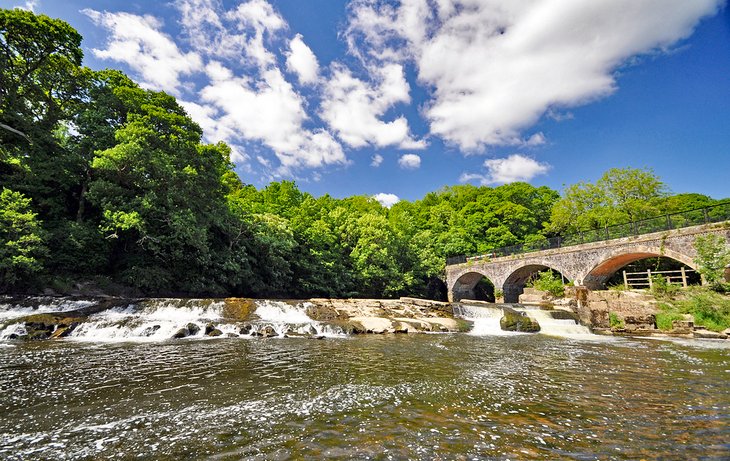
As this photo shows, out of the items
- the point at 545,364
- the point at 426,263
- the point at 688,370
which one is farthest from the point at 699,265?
the point at 426,263

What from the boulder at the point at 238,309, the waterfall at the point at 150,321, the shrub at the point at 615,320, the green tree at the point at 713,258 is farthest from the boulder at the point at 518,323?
the waterfall at the point at 150,321

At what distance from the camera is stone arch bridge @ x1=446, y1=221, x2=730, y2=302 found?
20000mm

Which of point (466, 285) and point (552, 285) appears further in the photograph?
point (466, 285)

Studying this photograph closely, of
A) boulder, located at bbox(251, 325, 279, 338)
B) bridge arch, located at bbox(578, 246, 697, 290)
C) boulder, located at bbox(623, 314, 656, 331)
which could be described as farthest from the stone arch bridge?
boulder, located at bbox(251, 325, 279, 338)

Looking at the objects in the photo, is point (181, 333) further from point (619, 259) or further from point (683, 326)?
point (619, 259)

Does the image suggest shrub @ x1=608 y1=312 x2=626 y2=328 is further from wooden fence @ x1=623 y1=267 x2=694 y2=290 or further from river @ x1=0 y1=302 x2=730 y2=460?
river @ x1=0 y1=302 x2=730 y2=460

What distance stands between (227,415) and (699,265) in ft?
78.1

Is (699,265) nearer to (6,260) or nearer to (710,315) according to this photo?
(710,315)

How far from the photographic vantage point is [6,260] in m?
15.3

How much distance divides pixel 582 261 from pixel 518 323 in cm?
1265

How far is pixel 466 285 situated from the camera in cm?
4012

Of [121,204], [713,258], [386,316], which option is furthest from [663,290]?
[121,204]

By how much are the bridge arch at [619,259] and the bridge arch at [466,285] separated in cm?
1179

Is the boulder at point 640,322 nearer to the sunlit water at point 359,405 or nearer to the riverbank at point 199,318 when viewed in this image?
the sunlit water at point 359,405
